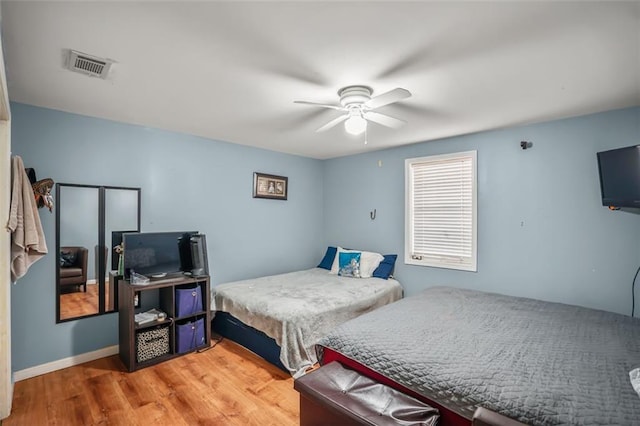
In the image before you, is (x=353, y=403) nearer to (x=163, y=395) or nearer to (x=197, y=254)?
(x=163, y=395)

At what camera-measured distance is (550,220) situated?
119 inches

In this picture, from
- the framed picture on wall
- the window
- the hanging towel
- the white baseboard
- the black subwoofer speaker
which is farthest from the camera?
the framed picture on wall

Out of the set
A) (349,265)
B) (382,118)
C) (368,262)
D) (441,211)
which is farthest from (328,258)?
(382,118)

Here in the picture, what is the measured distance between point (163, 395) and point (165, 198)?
196 centimetres

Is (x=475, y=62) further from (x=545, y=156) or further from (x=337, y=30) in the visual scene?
(x=545, y=156)

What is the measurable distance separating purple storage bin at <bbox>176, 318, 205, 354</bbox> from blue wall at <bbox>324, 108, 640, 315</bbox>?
2550 mm

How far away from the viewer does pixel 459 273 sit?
3.62 m

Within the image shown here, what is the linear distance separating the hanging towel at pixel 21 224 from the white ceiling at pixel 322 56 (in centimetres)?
70

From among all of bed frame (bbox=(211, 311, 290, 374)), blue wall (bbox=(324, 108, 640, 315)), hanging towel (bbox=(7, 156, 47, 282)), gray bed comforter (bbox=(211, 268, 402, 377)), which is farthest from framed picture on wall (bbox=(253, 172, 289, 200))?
hanging towel (bbox=(7, 156, 47, 282))

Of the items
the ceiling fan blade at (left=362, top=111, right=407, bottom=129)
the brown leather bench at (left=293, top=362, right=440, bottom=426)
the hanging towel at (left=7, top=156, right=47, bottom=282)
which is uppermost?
the ceiling fan blade at (left=362, top=111, right=407, bottom=129)

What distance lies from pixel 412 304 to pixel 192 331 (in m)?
2.21

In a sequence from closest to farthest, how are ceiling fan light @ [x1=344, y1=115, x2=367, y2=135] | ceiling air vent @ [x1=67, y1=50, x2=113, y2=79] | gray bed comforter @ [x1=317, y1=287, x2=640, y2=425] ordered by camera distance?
gray bed comforter @ [x1=317, y1=287, x2=640, y2=425] < ceiling air vent @ [x1=67, y1=50, x2=113, y2=79] < ceiling fan light @ [x1=344, y1=115, x2=367, y2=135]

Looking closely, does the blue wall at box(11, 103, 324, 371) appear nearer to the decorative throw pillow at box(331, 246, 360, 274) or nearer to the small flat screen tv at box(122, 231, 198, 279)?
the small flat screen tv at box(122, 231, 198, 279)

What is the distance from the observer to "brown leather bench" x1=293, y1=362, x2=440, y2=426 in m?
1.42
